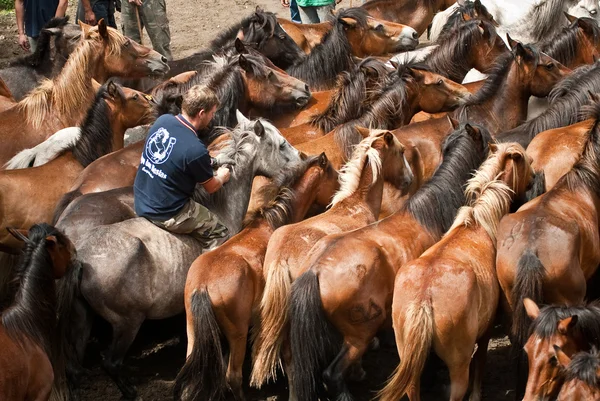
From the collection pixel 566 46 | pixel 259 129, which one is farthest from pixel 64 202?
pixel 566 46

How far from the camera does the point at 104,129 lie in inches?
348

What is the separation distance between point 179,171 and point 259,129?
99 cm

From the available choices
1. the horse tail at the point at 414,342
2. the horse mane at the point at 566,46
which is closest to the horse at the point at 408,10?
the horse mane at the point at 566,46

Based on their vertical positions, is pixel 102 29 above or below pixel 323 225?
above

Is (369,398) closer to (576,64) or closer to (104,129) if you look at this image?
(104,129)

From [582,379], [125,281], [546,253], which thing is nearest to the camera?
[582,379]

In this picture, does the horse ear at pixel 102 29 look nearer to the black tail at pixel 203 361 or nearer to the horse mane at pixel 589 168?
the black tail at pixel 203 361

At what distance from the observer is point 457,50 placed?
33.5 feet

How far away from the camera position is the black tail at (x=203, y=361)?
6.52 metres

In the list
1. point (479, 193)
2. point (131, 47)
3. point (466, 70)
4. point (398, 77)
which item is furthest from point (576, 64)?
point (131, 47)

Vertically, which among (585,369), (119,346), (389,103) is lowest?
(119,346)

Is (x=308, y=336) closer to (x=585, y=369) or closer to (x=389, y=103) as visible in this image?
(x=585, y=369)

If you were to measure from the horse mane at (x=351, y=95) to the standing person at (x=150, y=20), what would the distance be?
403cm

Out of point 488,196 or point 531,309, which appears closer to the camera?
point 531,309
